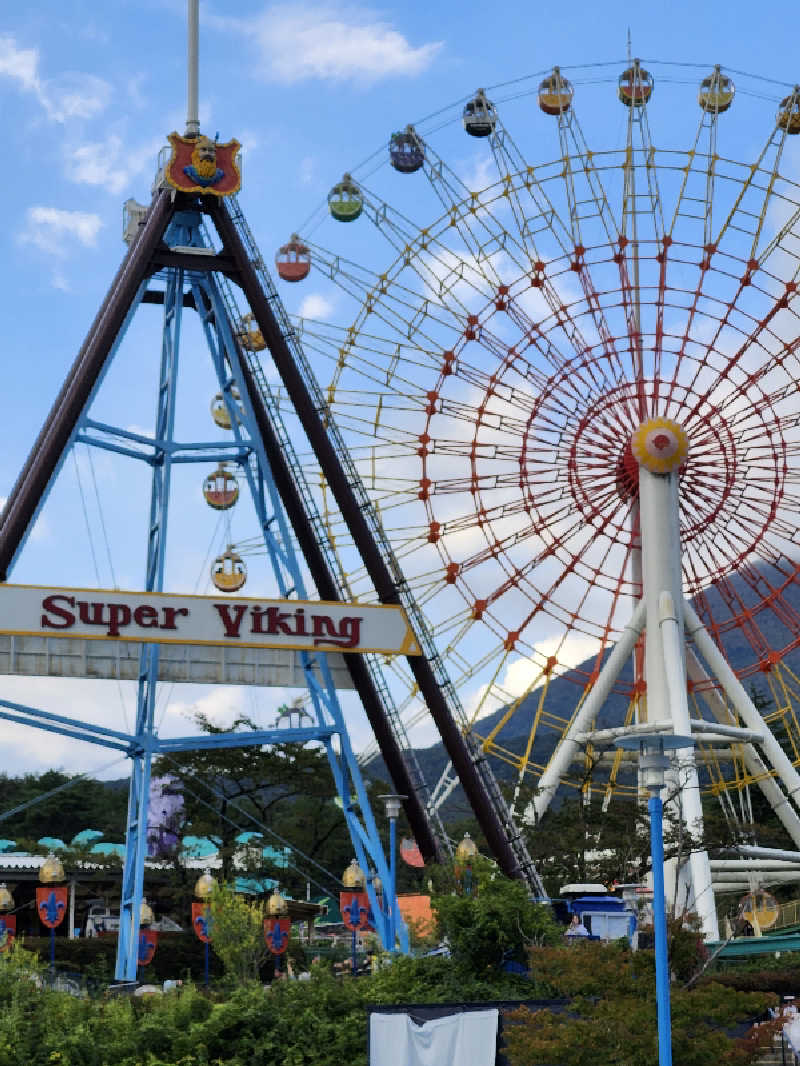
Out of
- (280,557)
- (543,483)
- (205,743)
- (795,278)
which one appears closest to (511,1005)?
(205,743)

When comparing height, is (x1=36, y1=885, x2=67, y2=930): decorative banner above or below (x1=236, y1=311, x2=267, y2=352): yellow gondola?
below

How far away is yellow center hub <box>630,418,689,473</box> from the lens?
48781 mm

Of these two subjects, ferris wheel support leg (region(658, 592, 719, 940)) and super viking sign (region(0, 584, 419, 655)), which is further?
ferris wheel support leg (region(658, 592, 719, 940))

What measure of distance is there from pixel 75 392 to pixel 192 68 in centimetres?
897

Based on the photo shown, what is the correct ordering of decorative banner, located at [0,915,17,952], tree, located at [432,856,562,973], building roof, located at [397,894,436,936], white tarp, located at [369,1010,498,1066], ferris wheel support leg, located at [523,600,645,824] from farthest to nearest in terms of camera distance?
ferris wheel support leg, located at [523,600,645,824] < decorative banner, located at [0,915,17,952] < building roof, located at [397,894,436,936] < tree, located at [432,856,562,973] < white tarp, located at [369,1010,498,1066]

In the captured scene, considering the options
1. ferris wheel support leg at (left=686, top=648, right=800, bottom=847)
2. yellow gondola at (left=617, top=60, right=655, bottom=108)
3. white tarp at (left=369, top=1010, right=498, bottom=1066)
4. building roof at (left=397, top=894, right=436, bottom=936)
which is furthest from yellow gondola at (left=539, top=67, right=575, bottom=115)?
white tarp at (left=369, top=1010, right=498, bottom=1066)

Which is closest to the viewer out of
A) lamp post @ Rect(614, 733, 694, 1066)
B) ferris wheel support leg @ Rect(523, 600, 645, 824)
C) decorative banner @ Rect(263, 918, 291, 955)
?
lamp post @ Rect(614, 733, 694, 1066)

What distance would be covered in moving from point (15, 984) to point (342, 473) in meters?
16.3

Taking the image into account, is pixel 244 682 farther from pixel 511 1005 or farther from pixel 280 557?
pixel 511 1005

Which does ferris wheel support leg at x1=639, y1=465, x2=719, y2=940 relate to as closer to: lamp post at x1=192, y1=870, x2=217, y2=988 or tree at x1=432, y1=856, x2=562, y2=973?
lamp post at x1=192, y1=870, x2=217, y2=988

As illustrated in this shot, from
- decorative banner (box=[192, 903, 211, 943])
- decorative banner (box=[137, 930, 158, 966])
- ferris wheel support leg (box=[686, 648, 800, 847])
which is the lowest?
decorative banner (box=[137, 930, 158, 966])

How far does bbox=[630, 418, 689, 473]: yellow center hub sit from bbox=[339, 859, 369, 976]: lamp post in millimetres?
14321

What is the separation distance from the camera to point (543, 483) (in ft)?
166

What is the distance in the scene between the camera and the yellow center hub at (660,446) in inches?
1921
